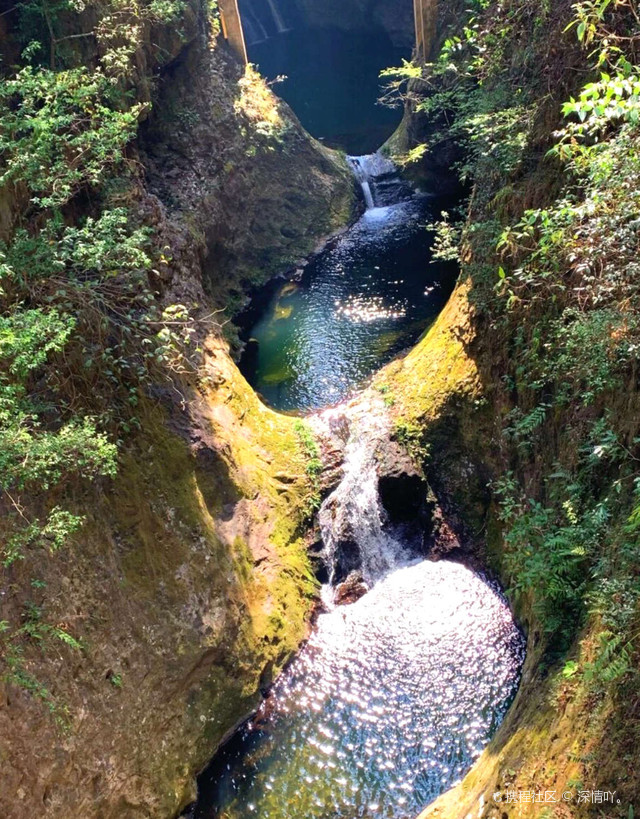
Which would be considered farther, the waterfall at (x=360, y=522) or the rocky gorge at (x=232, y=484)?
the waterfall at (x=360, y=522)

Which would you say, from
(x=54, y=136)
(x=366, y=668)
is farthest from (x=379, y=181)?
(x=366, y=668)

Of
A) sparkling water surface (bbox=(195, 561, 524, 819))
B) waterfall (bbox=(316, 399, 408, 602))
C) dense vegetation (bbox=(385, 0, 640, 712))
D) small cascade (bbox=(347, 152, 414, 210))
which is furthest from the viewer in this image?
small cascade (bbox=(347, 152, 414, 210))

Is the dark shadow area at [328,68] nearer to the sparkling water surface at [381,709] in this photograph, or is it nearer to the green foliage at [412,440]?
the green foliage at [412,440]

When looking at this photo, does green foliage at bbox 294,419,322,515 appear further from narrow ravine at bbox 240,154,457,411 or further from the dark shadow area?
the dark shadow area

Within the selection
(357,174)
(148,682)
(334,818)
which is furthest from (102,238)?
(357,174)

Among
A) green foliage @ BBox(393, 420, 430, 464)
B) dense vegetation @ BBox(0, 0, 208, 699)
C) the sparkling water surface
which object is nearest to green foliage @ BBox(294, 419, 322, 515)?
green foliage @ BBox(393, 420, 430, 464)

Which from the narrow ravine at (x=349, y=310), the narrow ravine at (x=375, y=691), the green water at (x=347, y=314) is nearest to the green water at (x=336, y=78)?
the narrow ravine at (x=349, y=310)
